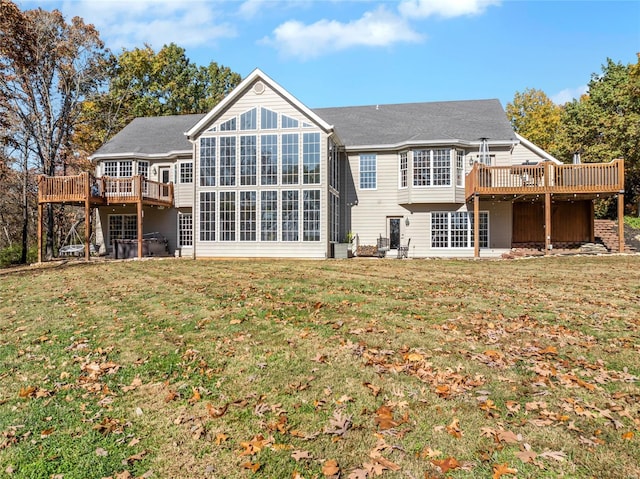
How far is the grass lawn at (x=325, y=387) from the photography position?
327 cm

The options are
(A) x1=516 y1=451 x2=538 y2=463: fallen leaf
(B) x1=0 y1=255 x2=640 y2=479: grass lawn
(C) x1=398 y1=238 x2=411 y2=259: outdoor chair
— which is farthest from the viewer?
(C) x1=398 y1=238 x2=411 y2=259: outdoor chair

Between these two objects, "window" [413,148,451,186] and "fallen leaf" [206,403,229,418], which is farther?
"window" [413,148,451,186]

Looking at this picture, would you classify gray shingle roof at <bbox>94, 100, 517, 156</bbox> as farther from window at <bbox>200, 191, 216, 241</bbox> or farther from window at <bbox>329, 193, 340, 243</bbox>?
window at <bbox>200, 191, 216, 241</bbox>

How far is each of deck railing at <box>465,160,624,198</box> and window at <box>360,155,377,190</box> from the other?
505cm

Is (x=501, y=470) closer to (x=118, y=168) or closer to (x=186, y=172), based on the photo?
(x=186, y=172)

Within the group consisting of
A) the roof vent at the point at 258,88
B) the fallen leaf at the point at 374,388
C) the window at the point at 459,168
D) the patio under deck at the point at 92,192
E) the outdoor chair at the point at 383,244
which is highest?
the roof vent at the point at 258,88

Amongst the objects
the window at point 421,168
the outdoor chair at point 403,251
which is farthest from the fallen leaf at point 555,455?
the window at point 421,168

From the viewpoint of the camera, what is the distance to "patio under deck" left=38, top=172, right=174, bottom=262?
19859 mm

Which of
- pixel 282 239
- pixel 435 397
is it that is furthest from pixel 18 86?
pixel 435 397

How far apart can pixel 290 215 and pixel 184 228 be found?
22.8 feet

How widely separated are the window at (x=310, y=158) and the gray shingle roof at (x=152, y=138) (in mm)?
7030

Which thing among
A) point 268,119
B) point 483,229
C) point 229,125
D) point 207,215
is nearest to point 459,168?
point 483,229

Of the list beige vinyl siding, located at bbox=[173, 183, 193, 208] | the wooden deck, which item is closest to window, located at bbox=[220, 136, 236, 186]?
beige vinyl siding, located at bbox=[173, 183, 193, 208]

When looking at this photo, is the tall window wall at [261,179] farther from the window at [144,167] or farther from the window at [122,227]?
the window at [122,227]
